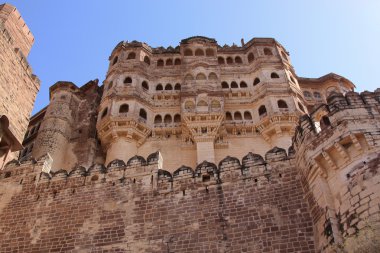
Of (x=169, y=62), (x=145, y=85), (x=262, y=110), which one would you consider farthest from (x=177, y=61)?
(x=262, y=110)

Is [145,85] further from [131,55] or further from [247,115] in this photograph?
[247,115]

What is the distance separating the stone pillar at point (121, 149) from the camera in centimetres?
1985

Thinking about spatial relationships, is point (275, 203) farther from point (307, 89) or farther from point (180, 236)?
point (307, 89)

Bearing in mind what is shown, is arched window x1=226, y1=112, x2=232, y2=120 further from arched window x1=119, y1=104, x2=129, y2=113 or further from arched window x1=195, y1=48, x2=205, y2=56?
arched window x1=195, y1=48, x2=205, y2=56

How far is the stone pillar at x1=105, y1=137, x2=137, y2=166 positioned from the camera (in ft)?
65.1

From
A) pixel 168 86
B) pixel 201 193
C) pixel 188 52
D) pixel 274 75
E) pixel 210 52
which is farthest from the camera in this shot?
pixel 188 52

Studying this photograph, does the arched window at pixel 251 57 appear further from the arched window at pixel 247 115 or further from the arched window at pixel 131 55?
the arched window at pixel 131 55

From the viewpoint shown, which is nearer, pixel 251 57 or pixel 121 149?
pixel 121 149

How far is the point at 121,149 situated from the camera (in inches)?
793

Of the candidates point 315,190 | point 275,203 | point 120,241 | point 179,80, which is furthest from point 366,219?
point 179,80

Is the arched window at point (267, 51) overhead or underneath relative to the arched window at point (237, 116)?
overhead

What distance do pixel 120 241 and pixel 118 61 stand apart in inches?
698

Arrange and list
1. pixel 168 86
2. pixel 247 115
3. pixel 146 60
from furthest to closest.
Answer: pixel 146 60, pixel 168 86, pixel 247 115

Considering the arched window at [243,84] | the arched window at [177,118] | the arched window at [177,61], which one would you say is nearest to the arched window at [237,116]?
the arched window at [243,84]
